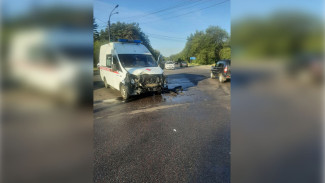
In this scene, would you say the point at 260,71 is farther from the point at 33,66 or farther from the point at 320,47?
the point at 33,66

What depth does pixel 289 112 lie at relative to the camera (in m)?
0.80

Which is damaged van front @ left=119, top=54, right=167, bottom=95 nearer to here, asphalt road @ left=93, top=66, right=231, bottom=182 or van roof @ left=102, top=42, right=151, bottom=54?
van roof @ left=102, top=42, right=151, bottom=54

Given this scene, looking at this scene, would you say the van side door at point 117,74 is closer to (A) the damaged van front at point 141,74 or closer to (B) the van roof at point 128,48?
(A) the damaged van front at point 141,74

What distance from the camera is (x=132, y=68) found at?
283 inches

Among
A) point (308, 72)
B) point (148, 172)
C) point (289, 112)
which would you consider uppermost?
point (308, 72)

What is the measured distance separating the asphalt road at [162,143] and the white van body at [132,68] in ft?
3.73

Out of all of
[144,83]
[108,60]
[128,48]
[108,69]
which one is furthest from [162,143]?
[108,69]

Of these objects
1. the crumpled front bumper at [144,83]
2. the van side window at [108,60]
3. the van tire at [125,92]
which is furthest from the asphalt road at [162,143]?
the van side window at [108,60]

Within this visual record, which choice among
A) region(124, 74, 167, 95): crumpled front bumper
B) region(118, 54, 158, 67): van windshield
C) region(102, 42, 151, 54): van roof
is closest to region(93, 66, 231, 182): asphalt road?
region(124, 74, 167, 95): crumpled front bumper

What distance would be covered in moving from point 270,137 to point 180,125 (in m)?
3.75

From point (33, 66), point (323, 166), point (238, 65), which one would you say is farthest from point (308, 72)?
point (33, 66)

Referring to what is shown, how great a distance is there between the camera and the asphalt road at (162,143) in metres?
2.56

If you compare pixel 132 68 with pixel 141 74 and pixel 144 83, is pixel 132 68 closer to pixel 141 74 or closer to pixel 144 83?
pixel 141 74

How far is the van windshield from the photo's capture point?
24.1 feet
